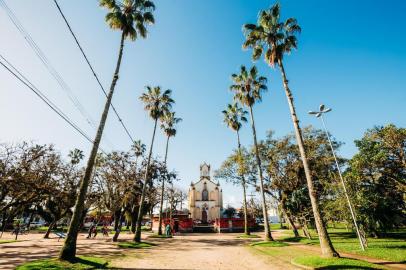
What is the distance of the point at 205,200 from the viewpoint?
6931cm

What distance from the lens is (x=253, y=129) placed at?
26.1m

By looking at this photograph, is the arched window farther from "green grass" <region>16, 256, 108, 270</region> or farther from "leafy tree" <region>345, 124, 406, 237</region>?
"green grass" <region>16, 256, 108, 270</region>

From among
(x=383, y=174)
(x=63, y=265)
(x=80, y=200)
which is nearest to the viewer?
(x=63, y=265)

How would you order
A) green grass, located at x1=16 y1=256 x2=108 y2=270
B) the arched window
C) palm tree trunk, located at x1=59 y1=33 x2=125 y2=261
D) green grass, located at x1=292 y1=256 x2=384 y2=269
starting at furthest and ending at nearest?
the arched window < palm tree trunk, located at x1=59 y1=33 x2=125 y2=261 < green grass, located at x1=292 y1=256 x2=384 y2=269 < green grass, located at x1=16 y1=256 x2=108 y2=270

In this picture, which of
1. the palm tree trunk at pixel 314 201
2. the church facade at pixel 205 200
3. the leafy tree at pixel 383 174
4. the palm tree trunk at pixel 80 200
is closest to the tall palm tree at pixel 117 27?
the palm tree trunk at pixel 80 200

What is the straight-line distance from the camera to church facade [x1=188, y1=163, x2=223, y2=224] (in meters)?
67.6

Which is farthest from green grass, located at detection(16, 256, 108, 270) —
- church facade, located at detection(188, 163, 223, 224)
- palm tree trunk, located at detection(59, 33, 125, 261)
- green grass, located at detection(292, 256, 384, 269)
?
church facade, located at detection(188, 163, 223, 224)

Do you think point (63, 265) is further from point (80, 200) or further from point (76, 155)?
point (76, 155)

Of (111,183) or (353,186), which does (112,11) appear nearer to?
(111,183)

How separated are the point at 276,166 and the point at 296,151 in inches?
A: 120

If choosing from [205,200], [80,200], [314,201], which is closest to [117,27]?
[80,200]

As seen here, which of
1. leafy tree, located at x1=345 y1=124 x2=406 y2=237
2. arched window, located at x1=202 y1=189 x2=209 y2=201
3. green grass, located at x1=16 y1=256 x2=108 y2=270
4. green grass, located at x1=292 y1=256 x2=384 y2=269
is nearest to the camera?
green grass, located at x1=16 y1=256 x2=108 y2=270

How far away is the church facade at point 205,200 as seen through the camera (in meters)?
67.6

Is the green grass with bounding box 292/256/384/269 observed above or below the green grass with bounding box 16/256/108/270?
above
